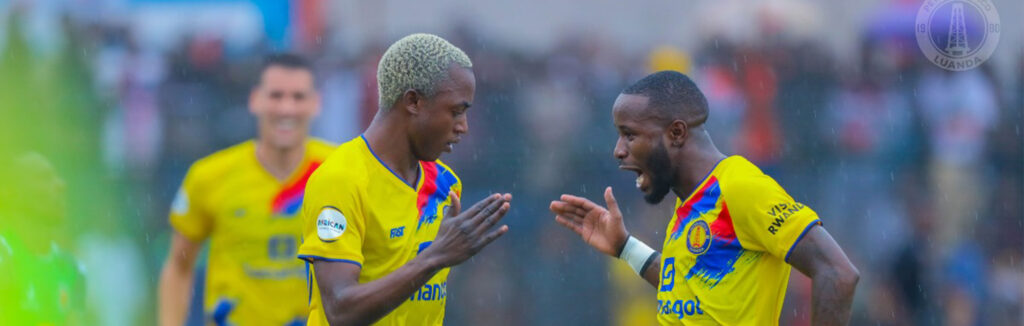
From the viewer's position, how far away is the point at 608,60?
36.4ft

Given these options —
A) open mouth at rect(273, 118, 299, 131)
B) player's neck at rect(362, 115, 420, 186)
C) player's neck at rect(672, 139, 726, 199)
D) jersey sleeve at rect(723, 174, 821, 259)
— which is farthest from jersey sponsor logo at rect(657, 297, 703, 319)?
open mouth at rect(273, 118, 299, 131)

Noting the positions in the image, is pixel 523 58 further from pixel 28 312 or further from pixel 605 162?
pixel 28 312

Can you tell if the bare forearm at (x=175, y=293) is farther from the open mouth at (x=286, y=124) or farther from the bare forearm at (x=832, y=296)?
the bare forearm at (x=832, y=296)

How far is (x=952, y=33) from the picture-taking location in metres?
10.6

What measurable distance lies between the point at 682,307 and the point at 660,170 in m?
0.55

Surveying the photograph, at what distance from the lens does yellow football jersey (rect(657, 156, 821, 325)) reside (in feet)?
15.6

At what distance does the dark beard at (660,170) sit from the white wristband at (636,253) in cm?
50

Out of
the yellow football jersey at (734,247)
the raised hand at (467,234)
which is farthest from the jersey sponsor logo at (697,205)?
the raised hand at (467,234)

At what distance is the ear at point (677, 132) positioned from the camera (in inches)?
203

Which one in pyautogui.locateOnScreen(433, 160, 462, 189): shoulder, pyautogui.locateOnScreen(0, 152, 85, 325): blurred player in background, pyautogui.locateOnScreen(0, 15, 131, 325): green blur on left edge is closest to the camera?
pyautogui.locateOnScreen(433, 160, 462, 189): shoulder

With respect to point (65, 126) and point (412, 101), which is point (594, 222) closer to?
point (412, 101)

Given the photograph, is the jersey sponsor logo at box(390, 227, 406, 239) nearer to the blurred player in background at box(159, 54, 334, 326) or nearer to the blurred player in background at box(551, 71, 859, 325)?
the blurred player in background at box(551, 71, 859, 325)

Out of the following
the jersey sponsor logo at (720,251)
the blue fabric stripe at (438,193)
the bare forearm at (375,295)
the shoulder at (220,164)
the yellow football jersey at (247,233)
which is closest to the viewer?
the bare forearm at (375,295)

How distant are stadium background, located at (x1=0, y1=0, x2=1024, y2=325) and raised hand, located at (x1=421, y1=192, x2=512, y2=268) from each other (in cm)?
559
